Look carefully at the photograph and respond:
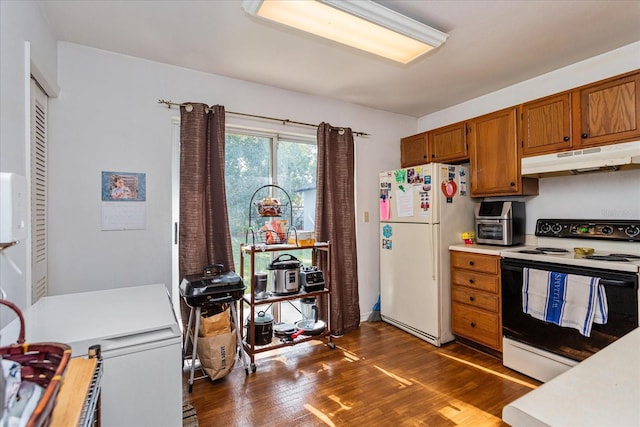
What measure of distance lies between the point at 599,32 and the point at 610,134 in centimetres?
70

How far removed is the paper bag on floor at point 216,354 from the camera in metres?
2.29

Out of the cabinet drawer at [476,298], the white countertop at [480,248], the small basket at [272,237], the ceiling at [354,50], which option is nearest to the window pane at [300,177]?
the small basket at [272,237]

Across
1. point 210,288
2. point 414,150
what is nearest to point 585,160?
point 414,150

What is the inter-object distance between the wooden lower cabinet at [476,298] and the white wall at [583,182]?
68 centimetres

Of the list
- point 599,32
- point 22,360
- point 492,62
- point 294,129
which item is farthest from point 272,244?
point 599,32

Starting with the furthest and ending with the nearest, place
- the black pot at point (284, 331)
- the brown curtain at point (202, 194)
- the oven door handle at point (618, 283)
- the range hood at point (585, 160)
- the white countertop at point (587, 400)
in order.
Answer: the black pot at point (284, 331)
the brown curtain at point (202, 194)
the range hood at point (585, 160)
the oven door handle at point (618, 283)
the white countertop at point (587, 400)

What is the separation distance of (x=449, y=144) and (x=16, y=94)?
3.35 m

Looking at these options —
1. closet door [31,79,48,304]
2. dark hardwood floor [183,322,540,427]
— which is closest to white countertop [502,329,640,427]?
dark hardwood floor [183,322,540,427]

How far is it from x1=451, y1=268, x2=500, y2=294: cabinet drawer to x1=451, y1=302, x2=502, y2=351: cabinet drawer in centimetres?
20

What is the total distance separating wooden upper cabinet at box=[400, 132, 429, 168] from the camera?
3602mm

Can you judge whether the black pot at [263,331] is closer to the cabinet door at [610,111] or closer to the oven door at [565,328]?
the oven door at [565,328]

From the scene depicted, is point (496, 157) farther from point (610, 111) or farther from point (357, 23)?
point (357, 23)

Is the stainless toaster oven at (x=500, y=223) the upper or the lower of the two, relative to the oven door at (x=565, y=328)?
upper

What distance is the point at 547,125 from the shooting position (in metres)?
2.53
